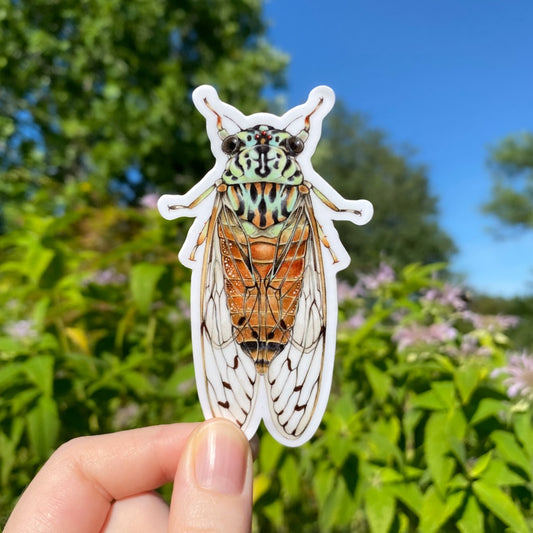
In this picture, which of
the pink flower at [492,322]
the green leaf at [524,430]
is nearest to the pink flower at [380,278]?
the pink flower at [492,322]

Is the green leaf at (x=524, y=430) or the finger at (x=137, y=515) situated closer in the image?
the finger at (x=137, y=515)

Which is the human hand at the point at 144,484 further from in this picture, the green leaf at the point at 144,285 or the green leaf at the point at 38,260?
the green leaf at the point at 38,260

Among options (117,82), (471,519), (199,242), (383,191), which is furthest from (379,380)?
(383,191)

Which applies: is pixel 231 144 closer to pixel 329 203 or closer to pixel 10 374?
pixel 329 203

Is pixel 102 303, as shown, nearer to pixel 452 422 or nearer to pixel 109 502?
pixel 109 502

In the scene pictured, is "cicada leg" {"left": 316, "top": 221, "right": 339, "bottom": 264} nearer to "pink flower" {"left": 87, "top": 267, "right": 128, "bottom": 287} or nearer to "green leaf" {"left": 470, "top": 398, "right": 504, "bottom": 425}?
"green leaf" {"left": 470, "top": 398, "right": 504, "bottom": 425}
